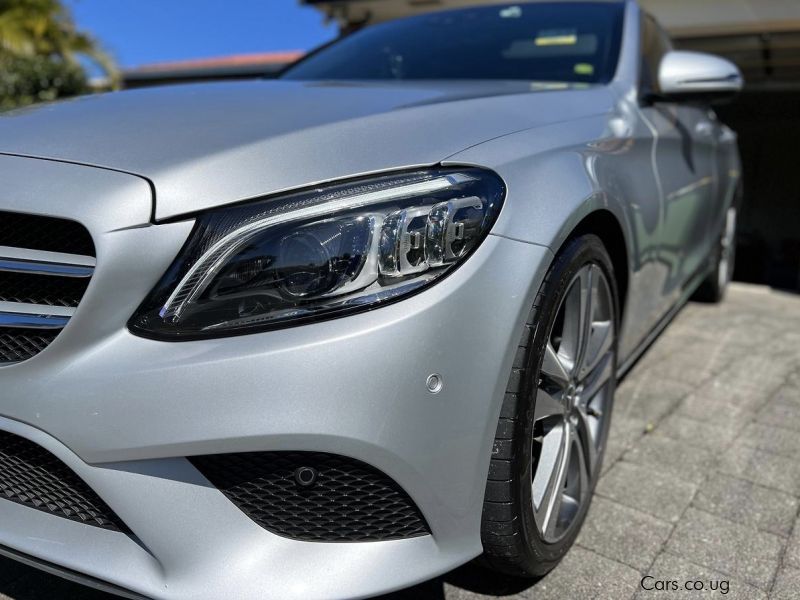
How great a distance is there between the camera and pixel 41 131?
4.63ft

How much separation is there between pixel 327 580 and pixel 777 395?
2.43 m

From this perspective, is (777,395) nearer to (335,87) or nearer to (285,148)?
(335,87)

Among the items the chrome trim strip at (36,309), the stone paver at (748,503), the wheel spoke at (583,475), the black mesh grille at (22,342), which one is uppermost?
the chrome trim strip at (36,309)

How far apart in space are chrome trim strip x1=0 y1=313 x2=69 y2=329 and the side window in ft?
6.60

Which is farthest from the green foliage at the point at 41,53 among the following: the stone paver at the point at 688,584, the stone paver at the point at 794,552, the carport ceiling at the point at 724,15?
the stone paver at the point at 794,552

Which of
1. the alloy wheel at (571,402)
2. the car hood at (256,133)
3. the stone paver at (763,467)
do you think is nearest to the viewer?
the car hood at (256,133)

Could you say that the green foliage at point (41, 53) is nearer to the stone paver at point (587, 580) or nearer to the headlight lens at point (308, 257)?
the headlight lens at point (308, 257)

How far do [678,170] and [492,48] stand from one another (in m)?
0.82

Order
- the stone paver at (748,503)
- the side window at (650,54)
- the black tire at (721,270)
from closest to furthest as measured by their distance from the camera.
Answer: the stone paver at (748,503)
the side window at (650,54)
the black tire at (721,270)

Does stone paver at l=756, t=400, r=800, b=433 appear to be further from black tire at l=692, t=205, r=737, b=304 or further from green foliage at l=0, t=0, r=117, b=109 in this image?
green foliage at l=0, t=0, r=117, b=109

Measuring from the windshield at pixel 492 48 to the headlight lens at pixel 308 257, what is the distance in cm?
131

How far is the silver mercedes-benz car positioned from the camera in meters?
1.15

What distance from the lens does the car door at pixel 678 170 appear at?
8.09 ft

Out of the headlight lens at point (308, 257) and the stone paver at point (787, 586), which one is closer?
the headlight lens at point (308, 257)
